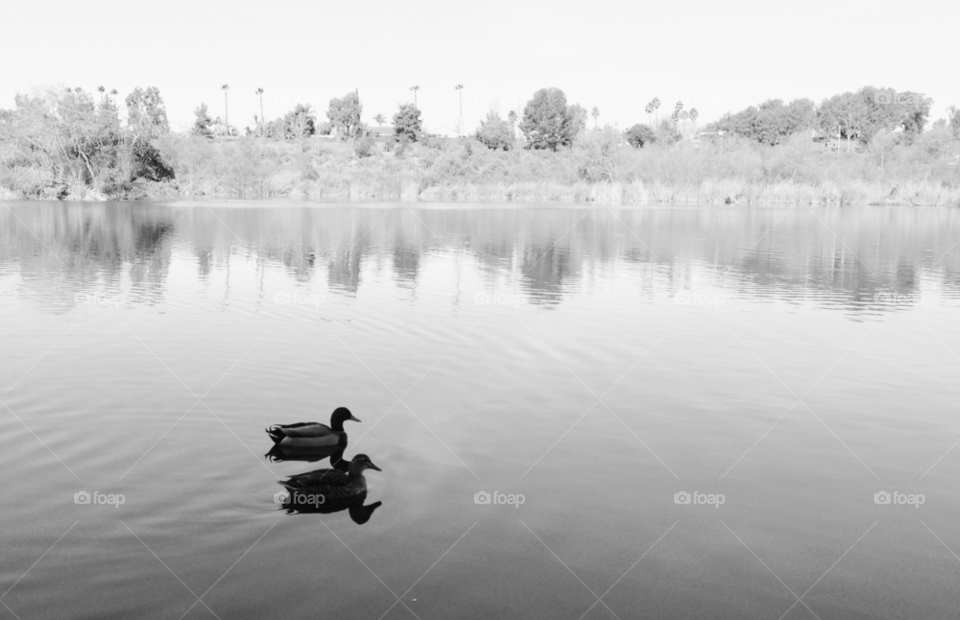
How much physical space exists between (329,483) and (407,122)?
289 feet

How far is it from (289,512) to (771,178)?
62.4 meters

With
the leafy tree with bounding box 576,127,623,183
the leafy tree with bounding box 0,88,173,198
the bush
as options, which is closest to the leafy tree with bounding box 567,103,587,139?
the leafy tree with bounding box 576,127,623,183

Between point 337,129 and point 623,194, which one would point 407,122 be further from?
point 623,194

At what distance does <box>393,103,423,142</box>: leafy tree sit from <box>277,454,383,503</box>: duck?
286ft

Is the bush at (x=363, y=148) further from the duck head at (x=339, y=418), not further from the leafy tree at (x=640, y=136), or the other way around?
the duck head at (x=339, y=418)

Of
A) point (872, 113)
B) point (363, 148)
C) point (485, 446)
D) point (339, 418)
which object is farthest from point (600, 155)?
point (339, 418)

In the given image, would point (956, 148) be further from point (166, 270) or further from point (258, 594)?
point (258, 594)

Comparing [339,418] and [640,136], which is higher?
[640,136]

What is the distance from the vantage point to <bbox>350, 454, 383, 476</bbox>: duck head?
6324 mm

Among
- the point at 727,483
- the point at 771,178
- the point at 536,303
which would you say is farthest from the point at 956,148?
the point at 727,483

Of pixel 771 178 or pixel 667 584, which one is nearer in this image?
pixel 667 584

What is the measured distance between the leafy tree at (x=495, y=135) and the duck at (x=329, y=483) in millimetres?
81328

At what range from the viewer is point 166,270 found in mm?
18547

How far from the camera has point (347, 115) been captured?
99.3 metres
